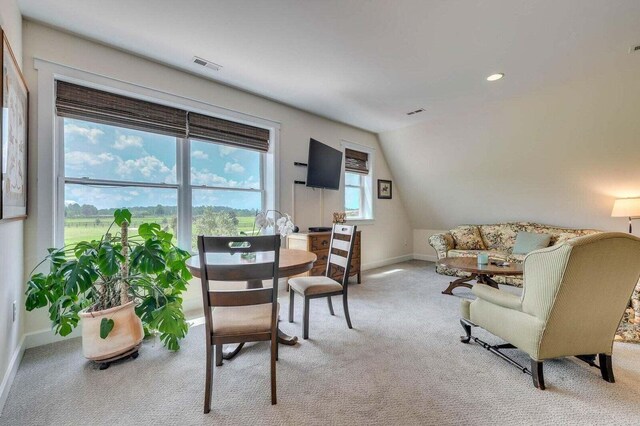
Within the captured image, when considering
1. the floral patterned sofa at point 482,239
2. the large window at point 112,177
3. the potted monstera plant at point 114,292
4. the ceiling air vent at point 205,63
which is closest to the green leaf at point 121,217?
the potted monstera plant at point 114,292

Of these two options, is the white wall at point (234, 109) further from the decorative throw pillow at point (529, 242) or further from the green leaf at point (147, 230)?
the decorative throw pillow at point (529, 242)

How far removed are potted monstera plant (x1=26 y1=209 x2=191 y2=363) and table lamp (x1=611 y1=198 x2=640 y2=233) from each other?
204 inches

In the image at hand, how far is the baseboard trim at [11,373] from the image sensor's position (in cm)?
156

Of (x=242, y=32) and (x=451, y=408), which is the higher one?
(x=242, y=32)

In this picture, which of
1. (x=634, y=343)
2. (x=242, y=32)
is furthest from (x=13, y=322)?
(x=634, y=343)

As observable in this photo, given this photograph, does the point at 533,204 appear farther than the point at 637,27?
Yes

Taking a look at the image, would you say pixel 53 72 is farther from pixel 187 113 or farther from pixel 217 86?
pixel 217 86

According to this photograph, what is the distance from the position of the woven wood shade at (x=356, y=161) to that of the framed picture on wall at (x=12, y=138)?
3.87 metres

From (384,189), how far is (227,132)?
131 inches

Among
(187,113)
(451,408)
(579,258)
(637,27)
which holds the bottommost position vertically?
(451,408)

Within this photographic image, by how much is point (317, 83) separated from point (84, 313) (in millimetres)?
3044

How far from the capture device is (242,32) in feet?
7.47

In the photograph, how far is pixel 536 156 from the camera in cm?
404

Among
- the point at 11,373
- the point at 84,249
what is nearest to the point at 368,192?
the point at 84,249
